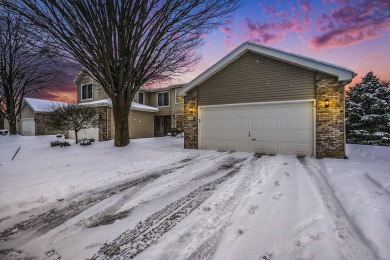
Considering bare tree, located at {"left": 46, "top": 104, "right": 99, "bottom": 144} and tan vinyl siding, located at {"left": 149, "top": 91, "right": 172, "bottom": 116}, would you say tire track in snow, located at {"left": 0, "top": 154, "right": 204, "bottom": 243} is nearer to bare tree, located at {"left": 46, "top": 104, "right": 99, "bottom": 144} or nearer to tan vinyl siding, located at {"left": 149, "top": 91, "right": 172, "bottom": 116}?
bare tree, located at {"left": 46, "top": 104, "right": 99, "bottom": 144}

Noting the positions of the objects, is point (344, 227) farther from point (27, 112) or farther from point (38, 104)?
point (27, 112)

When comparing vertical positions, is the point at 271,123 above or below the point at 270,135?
above

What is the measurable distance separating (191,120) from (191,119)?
0.06 m

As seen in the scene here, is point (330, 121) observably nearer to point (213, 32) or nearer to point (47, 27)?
point (213, 32)

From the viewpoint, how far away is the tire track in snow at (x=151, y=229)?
6.70 ft

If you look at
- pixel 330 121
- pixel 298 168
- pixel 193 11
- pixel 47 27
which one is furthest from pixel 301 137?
pixel 47 27

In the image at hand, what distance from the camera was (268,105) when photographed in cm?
877

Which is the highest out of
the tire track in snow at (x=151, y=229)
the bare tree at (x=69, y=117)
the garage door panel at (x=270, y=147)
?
the bare tree at (x=69, y=117)

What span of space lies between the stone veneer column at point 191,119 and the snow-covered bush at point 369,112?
53.0 feet

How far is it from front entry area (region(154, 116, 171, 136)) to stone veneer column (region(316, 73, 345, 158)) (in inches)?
639

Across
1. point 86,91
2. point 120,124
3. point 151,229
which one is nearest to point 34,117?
point 86,91

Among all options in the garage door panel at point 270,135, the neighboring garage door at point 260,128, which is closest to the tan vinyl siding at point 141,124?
the neighboring garage door at point 260,128

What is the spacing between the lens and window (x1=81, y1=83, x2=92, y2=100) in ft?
62.4

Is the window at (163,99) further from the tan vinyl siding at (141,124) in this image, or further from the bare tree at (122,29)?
the bare tree at (122,29)
